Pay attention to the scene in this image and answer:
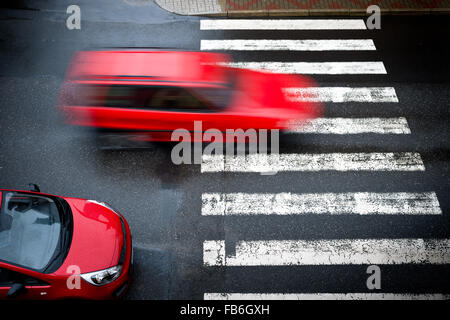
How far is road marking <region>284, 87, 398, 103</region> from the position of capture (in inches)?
377

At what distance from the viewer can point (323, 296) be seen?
669 cm

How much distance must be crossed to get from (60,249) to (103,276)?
Answer: 79cm

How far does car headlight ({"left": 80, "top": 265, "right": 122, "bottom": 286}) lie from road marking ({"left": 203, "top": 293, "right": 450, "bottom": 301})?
1552 mm

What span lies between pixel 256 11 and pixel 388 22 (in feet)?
12.8

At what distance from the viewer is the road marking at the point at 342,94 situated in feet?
31.4

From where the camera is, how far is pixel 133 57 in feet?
26.0

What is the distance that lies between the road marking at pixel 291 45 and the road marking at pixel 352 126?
8.80 ft

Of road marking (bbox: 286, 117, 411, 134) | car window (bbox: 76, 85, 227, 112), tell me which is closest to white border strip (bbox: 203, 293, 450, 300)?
car window (bbox: 76, 85, 227, 112)

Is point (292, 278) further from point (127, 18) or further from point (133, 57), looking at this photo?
point (127, 18)

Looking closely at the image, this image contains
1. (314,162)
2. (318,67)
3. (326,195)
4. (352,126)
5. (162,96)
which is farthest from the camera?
(318,67)

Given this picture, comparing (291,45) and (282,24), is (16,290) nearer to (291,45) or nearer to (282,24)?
(291,45)
